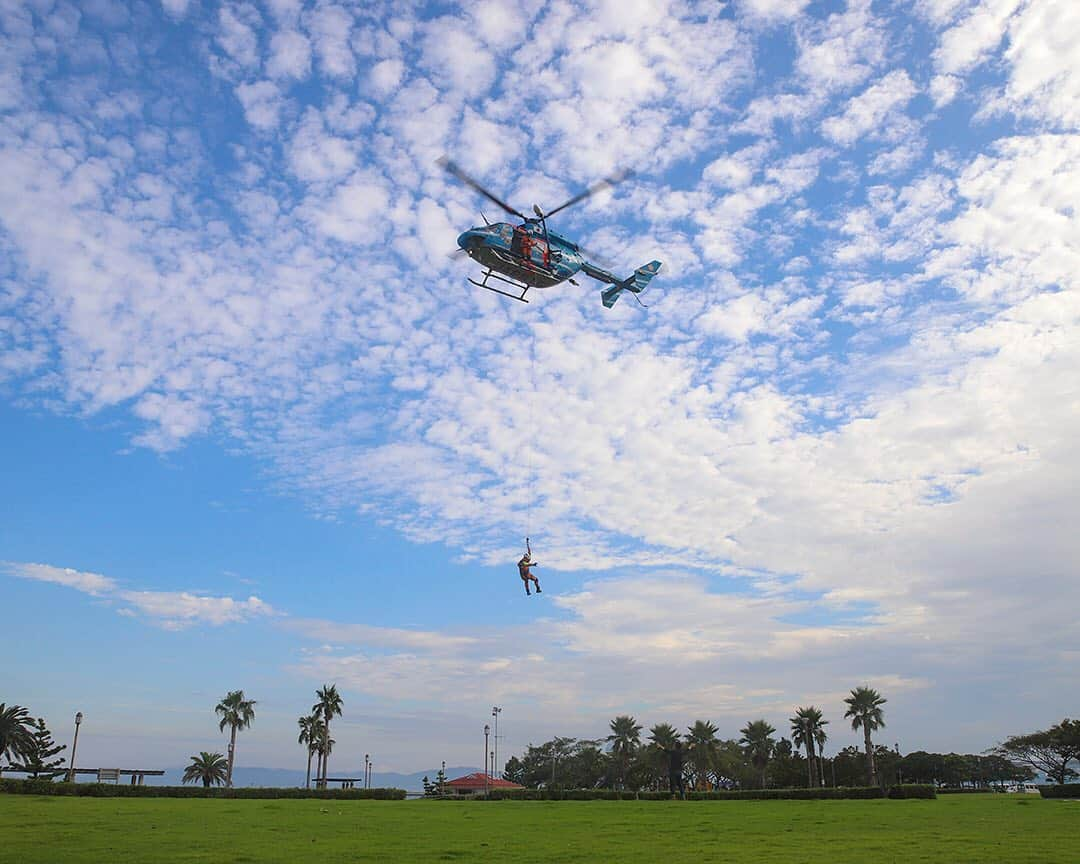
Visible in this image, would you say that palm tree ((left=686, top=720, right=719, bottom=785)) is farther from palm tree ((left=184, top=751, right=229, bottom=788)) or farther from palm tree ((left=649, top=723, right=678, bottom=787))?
palm tree ((left=184, top=751, right=229, bottom=788))

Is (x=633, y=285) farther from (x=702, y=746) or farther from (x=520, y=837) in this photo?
(x=702, y=746)

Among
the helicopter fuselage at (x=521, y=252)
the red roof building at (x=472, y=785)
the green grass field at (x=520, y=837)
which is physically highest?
the helicopter fuselage at (x=521, y=252)

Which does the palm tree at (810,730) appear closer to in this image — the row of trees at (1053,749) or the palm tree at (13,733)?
the row of trees at (1053,749)

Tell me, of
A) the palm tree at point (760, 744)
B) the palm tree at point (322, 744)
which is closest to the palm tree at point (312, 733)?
the palm tree at point (322, 744)

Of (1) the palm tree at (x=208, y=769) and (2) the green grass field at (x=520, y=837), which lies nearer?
(2) the green grass field at (x=520, y=837)

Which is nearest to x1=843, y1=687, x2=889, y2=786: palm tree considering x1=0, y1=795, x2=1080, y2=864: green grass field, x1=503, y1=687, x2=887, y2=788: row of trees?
x1=503, y1=687, x2=887, y2=788: row of trees

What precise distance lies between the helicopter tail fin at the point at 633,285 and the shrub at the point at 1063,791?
53201 mm

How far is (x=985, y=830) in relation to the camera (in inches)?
1255

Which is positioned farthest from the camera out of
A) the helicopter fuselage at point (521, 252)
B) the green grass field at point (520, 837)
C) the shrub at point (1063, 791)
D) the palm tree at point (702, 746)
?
the palm tree at point (702, 746)

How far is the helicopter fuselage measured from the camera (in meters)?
40.4

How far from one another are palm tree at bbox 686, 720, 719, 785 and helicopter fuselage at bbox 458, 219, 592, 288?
81385 millimetres

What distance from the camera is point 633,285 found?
5503 cm

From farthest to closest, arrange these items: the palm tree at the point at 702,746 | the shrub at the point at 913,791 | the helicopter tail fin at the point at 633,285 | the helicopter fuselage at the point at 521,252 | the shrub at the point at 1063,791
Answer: the palm tree at the point at 702,746
the shrub at the point at 913,791
the shrub at the point at 1063,791
the helicopter tail fin at the point at 633,285
the helicopter fuselage at the point at 521,252

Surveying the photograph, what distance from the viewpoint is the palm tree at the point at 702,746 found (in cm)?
10788
